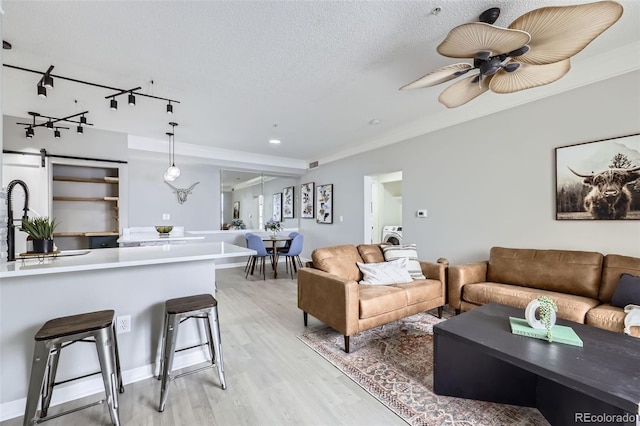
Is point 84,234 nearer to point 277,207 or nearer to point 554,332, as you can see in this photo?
point 277,207

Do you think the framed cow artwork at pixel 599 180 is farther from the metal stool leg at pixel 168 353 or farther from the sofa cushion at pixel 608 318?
the metal stool leg at pixel 168 353

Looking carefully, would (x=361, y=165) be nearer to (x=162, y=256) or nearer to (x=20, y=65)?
(x=162, y=256)

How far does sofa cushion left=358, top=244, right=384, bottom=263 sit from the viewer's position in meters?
3.28

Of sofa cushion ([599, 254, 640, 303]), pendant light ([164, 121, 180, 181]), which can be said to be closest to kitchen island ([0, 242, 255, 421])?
pendant light ([164, 121, 180, 181])

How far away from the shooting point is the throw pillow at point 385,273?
294cm

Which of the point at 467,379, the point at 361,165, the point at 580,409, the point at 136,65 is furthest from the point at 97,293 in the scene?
the point at 361,165

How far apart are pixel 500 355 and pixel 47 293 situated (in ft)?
9.20

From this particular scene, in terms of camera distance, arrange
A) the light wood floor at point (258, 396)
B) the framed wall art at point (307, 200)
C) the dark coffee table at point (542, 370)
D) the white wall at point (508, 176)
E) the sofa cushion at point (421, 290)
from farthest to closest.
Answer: the framed wall art at point (307, 200)
the sofa cushion at point (421, 290)
the white wall at point (508, 176)
the light wood floor at point (258, 396)
the dark coffee table at point (542, 370)

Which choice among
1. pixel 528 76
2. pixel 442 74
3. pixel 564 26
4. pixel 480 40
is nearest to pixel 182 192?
pixel 442 74

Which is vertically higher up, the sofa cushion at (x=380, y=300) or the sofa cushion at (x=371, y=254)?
the sofa cushion at (x=371, y=254)

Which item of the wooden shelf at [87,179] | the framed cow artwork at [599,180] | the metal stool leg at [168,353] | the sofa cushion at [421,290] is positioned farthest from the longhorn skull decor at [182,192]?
the framed cow artwork at [599,180]

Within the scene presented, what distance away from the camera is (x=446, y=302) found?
10.3 feet

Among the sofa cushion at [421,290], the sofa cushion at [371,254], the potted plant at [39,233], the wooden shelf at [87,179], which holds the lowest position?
the sofa cushion at [421,290]

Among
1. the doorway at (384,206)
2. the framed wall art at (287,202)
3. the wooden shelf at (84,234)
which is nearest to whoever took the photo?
the wooden shelf at (84,234)
